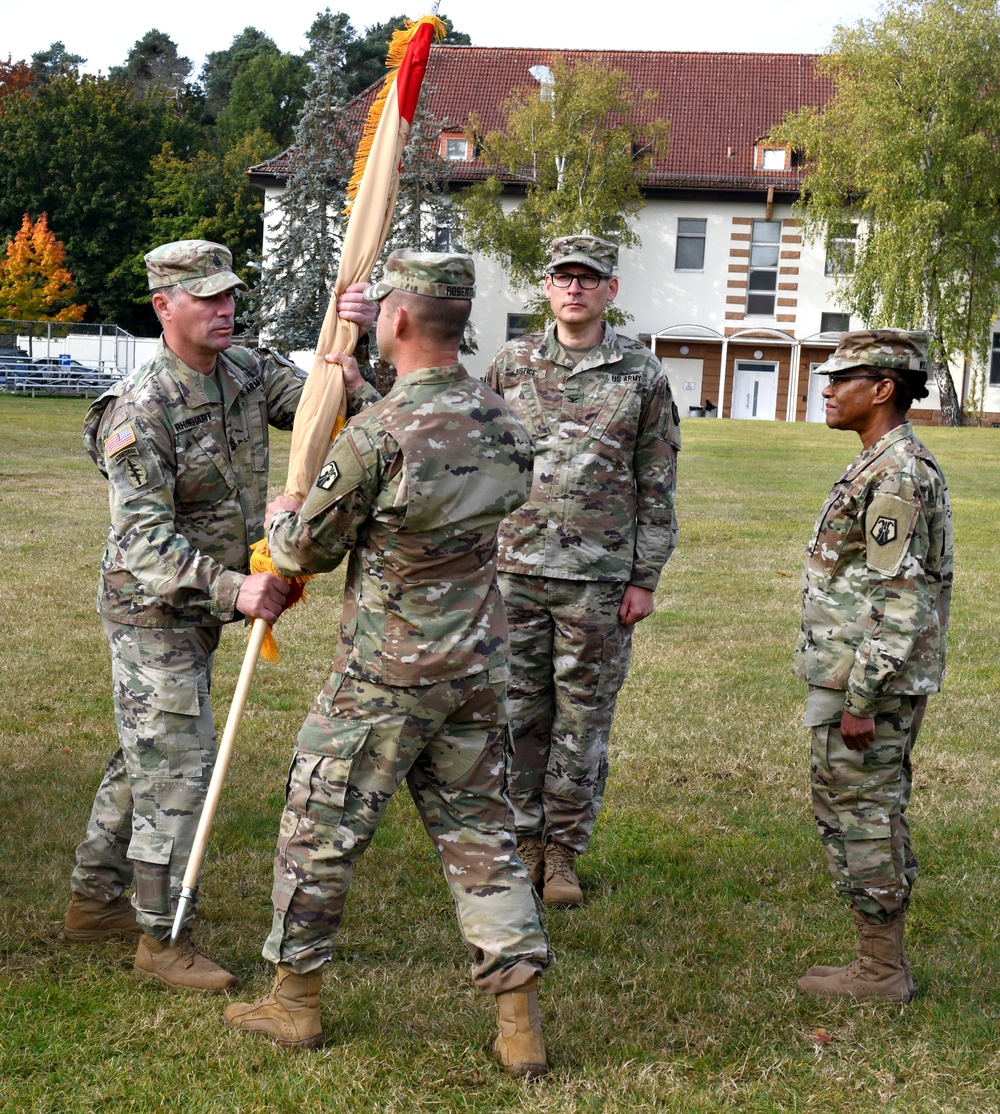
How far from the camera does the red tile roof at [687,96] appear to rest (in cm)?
4738

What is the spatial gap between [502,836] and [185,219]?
5840cm

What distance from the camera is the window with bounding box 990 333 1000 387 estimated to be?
4822 cm

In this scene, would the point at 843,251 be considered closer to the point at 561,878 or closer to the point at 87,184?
the point at 87,184

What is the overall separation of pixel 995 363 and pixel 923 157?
12.0 meters

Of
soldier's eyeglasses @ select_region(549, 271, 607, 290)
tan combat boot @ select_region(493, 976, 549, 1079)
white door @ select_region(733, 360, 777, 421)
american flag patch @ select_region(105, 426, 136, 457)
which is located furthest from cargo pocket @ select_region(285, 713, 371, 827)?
white door @ select_region(733, 360, 777, 421)

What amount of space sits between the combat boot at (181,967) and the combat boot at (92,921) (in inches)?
13.7

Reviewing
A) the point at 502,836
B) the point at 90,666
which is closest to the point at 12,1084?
the point at 502,836

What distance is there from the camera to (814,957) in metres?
5.29

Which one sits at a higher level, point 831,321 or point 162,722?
point 831,321

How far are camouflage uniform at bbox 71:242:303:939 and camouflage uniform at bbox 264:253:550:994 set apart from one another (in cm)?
62

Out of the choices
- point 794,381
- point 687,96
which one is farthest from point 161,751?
point 687,96

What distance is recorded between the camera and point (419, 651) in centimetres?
407

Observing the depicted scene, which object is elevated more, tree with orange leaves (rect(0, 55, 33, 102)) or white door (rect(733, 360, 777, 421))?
tree with orange leaves (rect(0, 55, 33, 102))

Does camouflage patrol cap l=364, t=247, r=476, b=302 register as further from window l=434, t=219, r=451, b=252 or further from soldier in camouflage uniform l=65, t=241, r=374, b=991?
window l=434, t=219, r=451, b=252
